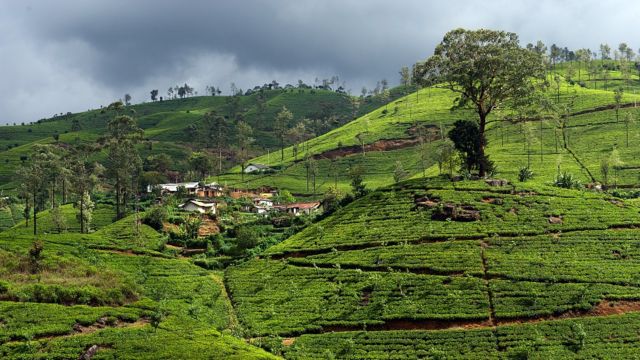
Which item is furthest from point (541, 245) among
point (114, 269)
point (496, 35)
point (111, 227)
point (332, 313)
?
point (111, 227)

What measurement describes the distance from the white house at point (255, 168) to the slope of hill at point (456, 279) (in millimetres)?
108074

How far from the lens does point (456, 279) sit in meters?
55.1

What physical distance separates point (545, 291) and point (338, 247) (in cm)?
2376

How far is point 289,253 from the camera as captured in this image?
6875 cm

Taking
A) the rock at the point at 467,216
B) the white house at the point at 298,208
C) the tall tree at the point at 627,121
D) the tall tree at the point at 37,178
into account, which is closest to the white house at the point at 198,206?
the white house at the point at 298,208

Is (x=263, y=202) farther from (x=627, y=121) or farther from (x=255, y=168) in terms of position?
(x=627, y=121)

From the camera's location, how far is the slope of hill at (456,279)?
46656 mm

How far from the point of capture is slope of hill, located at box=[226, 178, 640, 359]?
46656mm

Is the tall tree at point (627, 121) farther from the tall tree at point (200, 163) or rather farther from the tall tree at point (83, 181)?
the tall tree at point (83, 181)

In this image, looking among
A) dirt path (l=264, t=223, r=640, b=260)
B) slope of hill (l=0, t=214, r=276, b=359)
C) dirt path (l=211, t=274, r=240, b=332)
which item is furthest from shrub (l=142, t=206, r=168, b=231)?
dirt path (l=264, t=223, r=640, b=260)

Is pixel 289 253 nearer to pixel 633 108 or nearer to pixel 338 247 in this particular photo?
pixel 338 247

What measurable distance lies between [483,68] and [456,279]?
3575 centimetres

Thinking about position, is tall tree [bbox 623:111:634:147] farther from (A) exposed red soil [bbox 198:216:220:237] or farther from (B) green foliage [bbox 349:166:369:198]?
(A) exposed red soil [bbox 198:216:220:237]

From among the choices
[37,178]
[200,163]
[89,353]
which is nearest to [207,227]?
[37,178]
